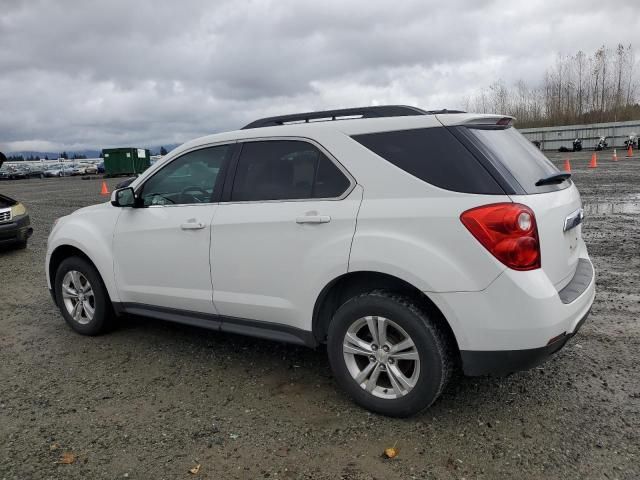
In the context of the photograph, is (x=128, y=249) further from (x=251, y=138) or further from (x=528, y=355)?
(x=528, y=355)

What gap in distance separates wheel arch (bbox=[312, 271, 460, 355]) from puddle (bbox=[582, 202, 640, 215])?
9068 mm

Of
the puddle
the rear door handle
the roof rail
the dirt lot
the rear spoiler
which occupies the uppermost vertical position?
the roof rail

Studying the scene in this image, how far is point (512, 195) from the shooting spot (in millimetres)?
2883

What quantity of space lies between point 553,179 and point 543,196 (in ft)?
0.99

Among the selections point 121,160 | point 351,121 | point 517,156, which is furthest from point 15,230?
point 121,160

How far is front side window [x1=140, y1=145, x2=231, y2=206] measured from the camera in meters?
4.02

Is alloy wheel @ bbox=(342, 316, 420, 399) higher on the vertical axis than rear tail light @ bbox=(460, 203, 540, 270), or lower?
lower

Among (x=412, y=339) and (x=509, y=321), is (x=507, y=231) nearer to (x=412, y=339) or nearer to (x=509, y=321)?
(x=509, y=321)

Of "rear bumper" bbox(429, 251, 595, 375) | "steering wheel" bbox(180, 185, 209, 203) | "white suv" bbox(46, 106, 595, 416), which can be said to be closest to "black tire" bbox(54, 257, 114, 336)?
"white suv" bbox(46, 106, 595, 416)

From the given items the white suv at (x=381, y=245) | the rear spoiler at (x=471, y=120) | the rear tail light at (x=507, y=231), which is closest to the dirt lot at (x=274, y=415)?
the white suv at (x=381, y=245)

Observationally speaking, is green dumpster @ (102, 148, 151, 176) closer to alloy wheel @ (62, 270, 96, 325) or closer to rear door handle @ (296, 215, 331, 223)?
alloy wheel @ (62, 270, 96, 325)

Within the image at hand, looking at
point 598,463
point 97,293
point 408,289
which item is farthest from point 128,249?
point 598,463

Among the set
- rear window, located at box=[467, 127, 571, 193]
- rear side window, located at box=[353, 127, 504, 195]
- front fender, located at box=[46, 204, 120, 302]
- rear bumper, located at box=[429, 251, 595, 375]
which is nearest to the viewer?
rear bumper, located at box=[429, 251, 595, 375]

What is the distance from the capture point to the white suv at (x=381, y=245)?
2.86 metres
